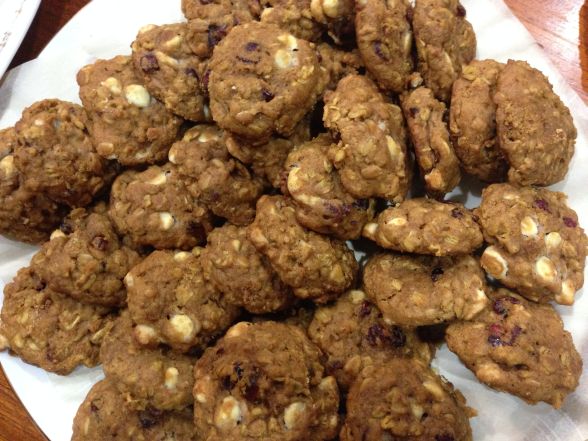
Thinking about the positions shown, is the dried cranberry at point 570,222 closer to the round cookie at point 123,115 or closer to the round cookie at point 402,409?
the round cookie at point 402,409

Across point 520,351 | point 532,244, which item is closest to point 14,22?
point 532,244

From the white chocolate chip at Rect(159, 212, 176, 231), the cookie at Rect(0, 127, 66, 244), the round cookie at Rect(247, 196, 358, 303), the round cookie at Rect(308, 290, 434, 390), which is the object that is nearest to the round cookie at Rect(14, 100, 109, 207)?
the cookie at Rect(0, 127, 66, 244)

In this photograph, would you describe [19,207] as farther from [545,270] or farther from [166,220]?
[545,270]

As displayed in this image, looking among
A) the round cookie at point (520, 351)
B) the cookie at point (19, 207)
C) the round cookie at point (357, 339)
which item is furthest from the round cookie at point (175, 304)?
the round cookie at point (520, 351)

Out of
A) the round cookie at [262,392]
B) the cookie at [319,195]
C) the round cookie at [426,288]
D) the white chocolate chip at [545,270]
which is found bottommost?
the round cookie at [262,392]

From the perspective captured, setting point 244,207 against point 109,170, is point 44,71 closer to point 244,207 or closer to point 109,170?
point 109,170

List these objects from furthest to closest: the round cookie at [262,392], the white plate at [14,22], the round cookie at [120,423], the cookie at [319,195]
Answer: the white plate at [14,22] → the round cookie at [120,423] → the cookie at [319,195] → the round cookie at [262,392]
